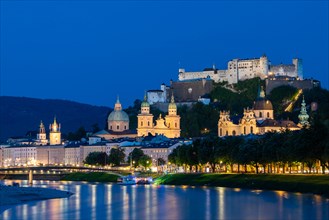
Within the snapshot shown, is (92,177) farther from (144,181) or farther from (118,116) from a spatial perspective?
(118,116)

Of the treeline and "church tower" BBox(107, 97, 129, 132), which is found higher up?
"church tower" BBox(107, 97, 129, 132)

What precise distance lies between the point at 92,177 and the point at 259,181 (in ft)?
147

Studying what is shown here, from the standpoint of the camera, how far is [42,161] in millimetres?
177625

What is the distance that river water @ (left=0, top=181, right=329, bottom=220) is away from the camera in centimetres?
6056

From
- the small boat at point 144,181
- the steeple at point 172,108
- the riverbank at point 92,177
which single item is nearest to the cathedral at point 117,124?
the steeple at point 172,108

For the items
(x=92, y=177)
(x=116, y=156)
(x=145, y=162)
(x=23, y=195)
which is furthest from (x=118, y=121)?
(x=23, y=195)

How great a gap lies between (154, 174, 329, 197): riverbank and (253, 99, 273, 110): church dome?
42.9 meters

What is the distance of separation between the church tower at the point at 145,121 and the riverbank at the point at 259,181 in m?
59.1

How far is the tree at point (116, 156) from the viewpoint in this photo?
472 ft

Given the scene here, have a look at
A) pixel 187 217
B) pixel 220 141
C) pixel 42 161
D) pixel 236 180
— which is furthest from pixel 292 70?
pixel 187 217

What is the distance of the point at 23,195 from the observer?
80.2 metres

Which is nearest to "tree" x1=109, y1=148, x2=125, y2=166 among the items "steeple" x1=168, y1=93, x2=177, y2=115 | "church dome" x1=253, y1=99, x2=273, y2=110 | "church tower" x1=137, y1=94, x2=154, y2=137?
"steeple" x1=168, y1=93, x2=177, y2=115

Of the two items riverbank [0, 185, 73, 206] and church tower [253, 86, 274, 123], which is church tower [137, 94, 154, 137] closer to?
church tower [253, 86, 274, 123]

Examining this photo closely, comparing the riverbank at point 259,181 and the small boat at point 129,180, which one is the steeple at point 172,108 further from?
the riverbank at point 259,181
